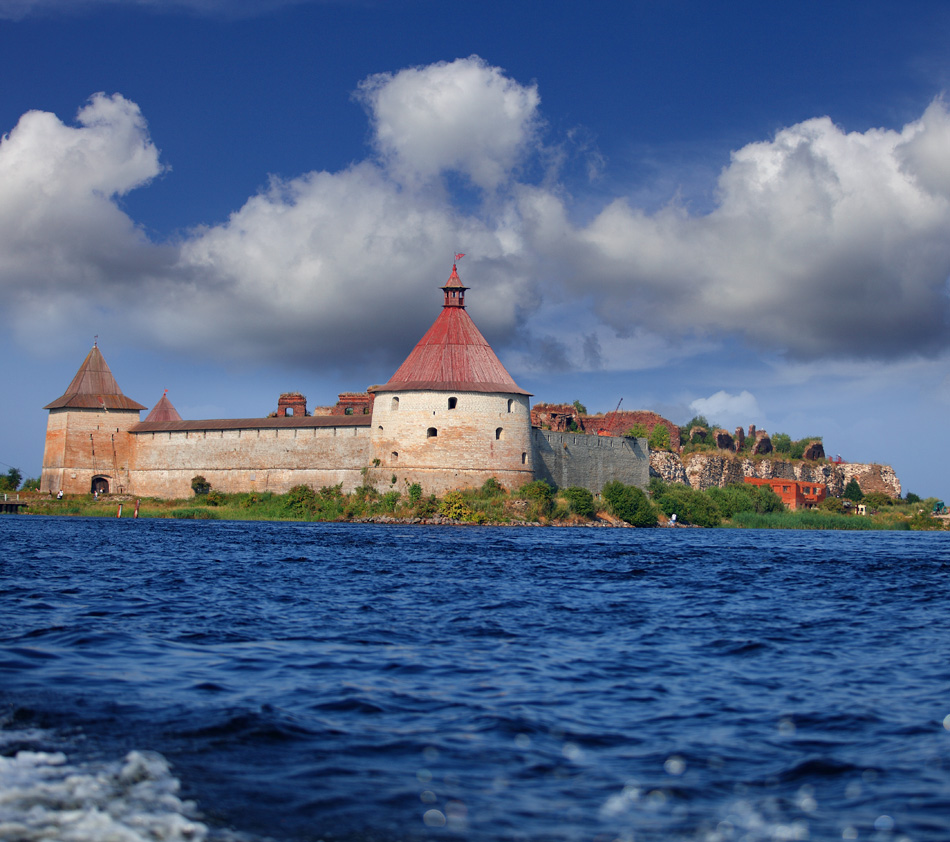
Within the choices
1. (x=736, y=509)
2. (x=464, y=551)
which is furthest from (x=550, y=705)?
(x=736, y=509)

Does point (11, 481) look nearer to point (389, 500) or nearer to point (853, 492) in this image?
point (389, 500)

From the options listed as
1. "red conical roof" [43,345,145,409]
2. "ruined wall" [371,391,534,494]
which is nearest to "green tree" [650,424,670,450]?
"ruined wall" [371,391,534,494]

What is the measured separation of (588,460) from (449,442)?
7.45 metres

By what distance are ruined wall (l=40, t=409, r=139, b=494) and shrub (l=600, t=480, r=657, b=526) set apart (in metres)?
21.8

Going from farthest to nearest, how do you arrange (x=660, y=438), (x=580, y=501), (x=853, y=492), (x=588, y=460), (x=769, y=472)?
(x=853, y=492) → (x=769, y=472) → (x=660, y=438) → (x=588, y=460) → (x=580, y=501)

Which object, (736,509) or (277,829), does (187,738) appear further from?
(736,509)

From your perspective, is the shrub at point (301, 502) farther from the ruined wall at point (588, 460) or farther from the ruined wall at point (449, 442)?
the ruined wall at point (588, 460)

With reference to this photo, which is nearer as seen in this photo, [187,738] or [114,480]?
[187,738]

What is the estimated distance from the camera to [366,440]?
37.1m

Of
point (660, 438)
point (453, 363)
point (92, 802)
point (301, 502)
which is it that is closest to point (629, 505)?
point (453, 363)

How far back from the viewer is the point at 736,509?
138 ft

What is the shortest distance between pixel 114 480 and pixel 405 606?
3673 cm

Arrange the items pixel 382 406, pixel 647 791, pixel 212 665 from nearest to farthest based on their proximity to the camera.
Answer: pixel 647 791
pixel 212 665
pixel 382 406

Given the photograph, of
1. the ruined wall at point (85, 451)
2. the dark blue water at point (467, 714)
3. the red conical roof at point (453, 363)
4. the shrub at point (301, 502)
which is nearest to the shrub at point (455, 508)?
the red conical roof at point (453, 363)
